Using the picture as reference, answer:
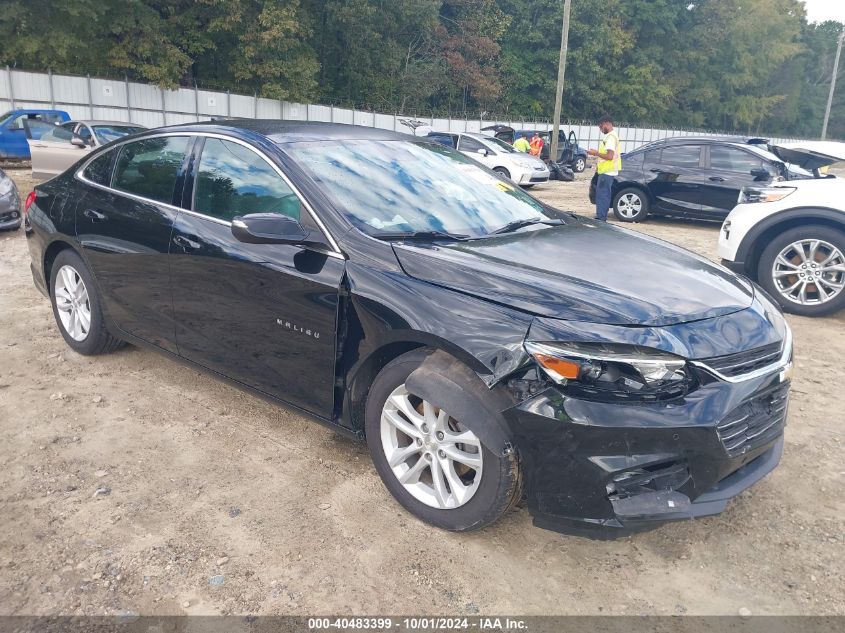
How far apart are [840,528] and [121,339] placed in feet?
13.4

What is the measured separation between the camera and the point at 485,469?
268cm

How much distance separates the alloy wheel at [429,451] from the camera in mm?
2779

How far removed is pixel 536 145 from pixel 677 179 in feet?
53.1

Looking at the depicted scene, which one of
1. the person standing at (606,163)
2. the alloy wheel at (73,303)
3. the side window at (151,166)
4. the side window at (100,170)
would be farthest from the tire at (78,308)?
the person standing at (606,163)

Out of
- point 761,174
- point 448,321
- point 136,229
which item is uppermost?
point 761,174

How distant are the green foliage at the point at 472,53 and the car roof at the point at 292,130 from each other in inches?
1159

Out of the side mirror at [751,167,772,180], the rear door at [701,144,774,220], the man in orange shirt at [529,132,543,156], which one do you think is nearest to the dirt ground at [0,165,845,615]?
the side mirror at [751,167,772,180]

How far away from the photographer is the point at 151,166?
4.13 metres

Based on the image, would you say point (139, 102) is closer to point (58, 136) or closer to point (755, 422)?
point (58, 136)

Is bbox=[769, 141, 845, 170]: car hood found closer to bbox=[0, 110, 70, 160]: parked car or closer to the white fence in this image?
bbox=[0, 110, 70, 160]: parked car

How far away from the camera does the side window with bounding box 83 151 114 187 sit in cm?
444

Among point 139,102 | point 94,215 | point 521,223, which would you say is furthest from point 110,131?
point 139,102

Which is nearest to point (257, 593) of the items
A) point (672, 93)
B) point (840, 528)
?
point (840, 528)

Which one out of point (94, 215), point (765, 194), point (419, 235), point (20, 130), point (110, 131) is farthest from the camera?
point (20, 130)
